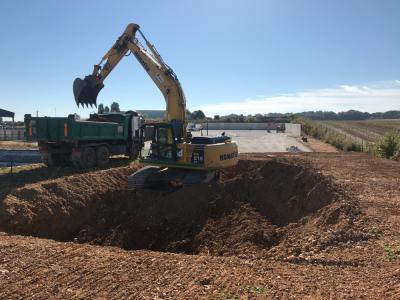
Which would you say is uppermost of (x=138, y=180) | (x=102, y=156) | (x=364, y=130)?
(x=364, y=130)

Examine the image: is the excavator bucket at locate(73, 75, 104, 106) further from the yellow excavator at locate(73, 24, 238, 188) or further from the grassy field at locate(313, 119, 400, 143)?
the grassy field at locate(313, 119, 400, 143)

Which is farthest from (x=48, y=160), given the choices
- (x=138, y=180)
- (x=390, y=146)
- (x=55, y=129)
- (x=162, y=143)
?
(x=390, y=146)

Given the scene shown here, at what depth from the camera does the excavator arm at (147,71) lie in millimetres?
16422

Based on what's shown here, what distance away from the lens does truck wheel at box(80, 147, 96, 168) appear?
51.2 ft

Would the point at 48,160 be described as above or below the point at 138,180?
above

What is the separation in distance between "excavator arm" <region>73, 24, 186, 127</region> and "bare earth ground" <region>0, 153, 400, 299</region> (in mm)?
3264

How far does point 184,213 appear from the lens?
11969 millimetres

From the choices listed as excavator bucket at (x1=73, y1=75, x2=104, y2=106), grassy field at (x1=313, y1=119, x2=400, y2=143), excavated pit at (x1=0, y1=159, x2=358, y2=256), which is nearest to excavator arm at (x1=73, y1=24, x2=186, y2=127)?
excavator bucket at (x1=73, y1=75, x2=104, y2=106)

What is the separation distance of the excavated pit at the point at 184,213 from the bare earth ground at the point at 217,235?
33mm

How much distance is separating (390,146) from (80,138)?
15.3 m

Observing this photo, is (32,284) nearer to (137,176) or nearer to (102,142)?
(137,176)

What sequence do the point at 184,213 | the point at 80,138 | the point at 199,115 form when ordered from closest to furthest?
the point at 184,213, the point at 80,138, the point at 199,115

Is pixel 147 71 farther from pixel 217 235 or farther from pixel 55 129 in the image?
pixel 217 235

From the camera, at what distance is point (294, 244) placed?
763cm
